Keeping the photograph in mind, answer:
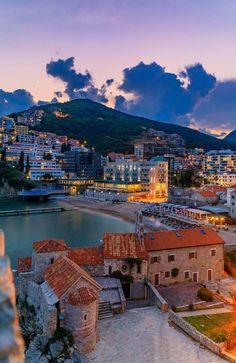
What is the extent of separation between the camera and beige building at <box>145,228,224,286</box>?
79.7 feet

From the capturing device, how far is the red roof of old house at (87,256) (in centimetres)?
2169

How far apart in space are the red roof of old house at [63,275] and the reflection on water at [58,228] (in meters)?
15.7

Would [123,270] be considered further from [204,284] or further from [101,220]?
[101,220]

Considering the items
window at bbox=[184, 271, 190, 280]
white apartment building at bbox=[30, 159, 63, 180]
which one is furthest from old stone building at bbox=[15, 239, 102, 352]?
white apartment building at bbox=[30, 159, 63, 180]

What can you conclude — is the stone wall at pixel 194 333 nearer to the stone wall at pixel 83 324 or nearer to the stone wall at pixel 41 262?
the stone wall at pixel 83 324

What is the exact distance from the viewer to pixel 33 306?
18.4 metres

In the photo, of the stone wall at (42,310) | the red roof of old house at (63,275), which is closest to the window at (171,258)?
the red roof of old house at (63,275)

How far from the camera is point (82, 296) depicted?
1552cm

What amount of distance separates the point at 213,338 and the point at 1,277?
16775 mm

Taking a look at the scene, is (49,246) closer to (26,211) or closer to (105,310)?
(105,310)

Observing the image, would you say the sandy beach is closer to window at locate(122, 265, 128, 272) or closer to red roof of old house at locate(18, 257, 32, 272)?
window at locate(122, 265, 128, 272)

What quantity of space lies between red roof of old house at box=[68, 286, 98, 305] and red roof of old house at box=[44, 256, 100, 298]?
0.43 meters

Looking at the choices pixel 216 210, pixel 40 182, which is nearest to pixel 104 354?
pixel 216 210

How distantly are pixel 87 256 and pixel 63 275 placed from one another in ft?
16.5
